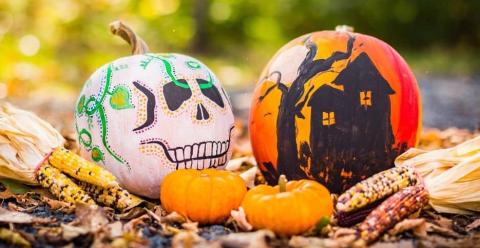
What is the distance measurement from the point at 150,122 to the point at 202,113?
0.93 ft

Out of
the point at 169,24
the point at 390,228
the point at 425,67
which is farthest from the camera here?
the point at 169,24

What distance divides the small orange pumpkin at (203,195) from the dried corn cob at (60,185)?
0.44 meters

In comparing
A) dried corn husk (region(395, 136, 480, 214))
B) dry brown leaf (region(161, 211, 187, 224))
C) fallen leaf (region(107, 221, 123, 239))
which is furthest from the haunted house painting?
fallen leaf (region(107, 221, 123, 239))

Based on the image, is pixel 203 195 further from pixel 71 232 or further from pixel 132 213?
→ pixel 71 232

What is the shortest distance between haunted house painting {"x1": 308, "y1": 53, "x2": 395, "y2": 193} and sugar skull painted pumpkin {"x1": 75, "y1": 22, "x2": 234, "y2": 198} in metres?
0.53

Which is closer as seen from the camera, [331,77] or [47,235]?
[47,235]

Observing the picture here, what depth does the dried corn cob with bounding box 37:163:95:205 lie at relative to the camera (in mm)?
3512

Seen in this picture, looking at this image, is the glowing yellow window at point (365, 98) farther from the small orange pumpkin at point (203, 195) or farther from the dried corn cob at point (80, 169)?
the dried corn cob at point (80, 169)

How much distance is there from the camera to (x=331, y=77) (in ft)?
12.1

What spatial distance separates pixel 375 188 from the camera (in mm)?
3295

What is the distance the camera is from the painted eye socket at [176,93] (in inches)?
143

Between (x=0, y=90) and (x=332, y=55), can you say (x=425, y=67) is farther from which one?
(x=332, y=55)

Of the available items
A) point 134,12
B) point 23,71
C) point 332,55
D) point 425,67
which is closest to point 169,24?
point 134,12

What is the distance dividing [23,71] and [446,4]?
1029 centimetres
